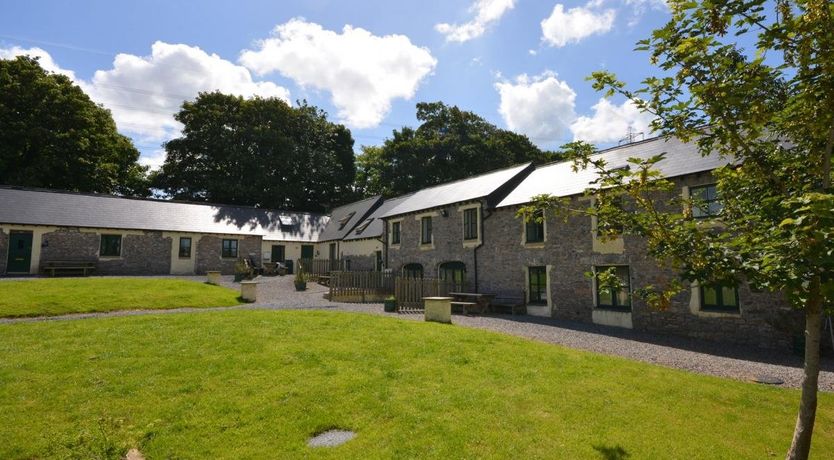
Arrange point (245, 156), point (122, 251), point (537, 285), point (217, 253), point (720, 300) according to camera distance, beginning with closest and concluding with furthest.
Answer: point (720, 300), point (537, 285), point (122, 251), point (217, 253), point (245, 156)

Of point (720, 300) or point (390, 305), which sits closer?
point (720, 300)

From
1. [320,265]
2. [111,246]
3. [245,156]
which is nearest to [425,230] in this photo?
[320,265]

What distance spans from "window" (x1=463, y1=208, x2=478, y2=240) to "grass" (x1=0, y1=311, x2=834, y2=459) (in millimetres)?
10766

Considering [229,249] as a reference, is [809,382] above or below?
below

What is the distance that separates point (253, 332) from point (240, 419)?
4599 mm

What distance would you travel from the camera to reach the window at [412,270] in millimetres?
23578

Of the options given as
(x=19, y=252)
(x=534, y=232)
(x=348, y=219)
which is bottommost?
(x=19, y=252)

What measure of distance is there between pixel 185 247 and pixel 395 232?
1577 centimetres

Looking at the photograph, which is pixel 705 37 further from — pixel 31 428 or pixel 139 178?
pixel 139 178

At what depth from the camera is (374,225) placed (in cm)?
2955

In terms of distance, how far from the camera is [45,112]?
110 feet

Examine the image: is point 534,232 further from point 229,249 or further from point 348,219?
point 229,249

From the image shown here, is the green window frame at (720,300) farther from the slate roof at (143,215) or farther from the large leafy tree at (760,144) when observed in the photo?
the slate roof at (143,215)

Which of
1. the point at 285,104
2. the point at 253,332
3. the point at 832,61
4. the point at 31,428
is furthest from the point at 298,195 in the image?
the point at 832,61
